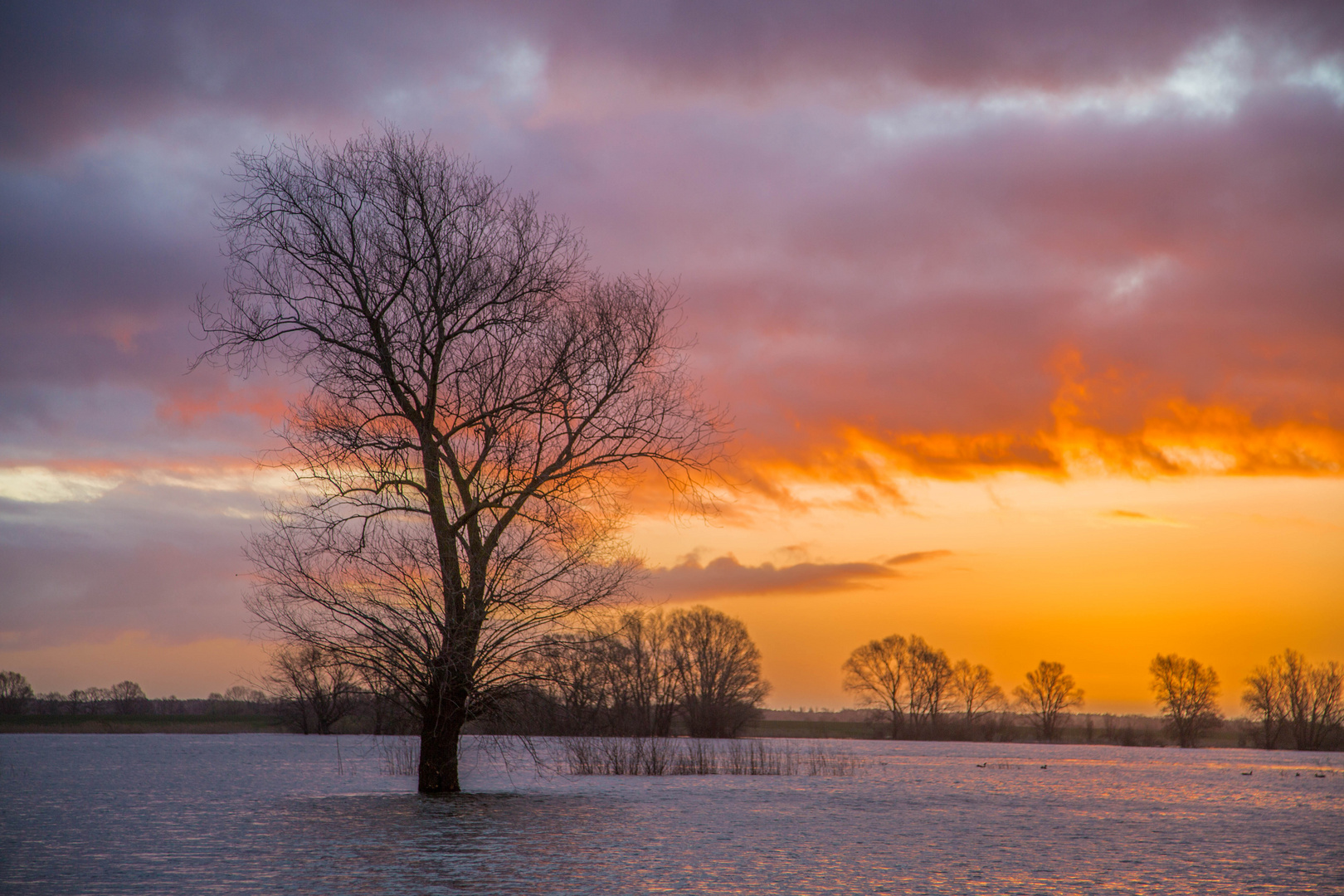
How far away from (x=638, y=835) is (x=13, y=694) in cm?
12183

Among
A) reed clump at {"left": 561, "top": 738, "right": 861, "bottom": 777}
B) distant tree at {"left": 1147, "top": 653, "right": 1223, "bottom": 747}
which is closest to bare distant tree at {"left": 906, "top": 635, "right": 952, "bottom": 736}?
distant tree at {"left": 1147, "top": 653, "right": 1223, "bottom": 747}

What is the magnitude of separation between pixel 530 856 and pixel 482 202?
44.9 ft

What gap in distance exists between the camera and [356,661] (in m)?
20.8

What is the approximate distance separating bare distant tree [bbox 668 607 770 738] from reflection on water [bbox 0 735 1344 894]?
4502 cm

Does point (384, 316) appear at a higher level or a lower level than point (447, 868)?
higher

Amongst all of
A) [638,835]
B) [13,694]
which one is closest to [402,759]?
[638,835]

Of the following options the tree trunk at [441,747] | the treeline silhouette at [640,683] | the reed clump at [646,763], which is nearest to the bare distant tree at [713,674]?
the treeline silhouette at [640,683]

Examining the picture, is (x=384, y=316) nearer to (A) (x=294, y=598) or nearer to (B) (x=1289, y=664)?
(A) (x=294, y=598)

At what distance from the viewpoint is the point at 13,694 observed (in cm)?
11281

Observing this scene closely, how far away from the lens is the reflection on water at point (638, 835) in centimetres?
1343

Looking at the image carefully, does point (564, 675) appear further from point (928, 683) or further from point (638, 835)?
point (928, 683)

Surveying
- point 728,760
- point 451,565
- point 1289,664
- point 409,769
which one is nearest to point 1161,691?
point 1289,664

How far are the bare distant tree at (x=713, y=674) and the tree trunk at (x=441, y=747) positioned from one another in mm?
58352

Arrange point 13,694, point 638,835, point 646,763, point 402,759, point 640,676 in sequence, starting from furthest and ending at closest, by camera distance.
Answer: point 13,694
point 640,676
point 402,759
point 646,763
point 638,835
